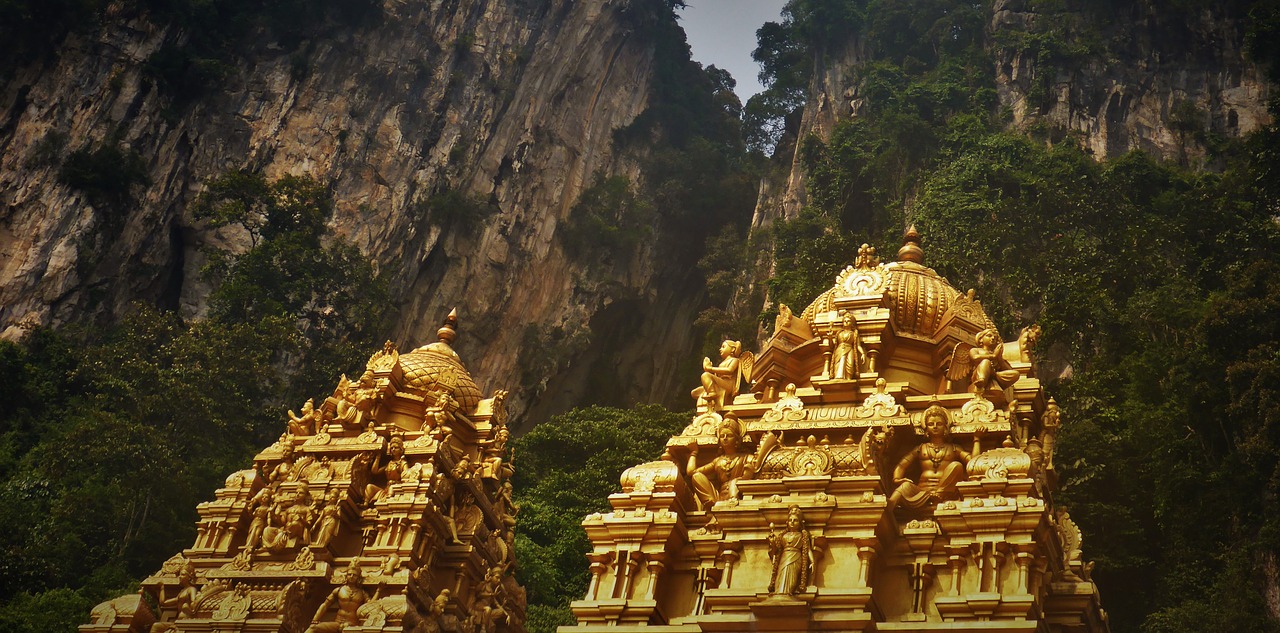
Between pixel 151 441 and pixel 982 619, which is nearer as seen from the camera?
pixel 982 619

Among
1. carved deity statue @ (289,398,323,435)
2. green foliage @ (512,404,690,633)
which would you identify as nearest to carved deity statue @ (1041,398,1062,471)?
carved deity statue @ (289,398,323,435)

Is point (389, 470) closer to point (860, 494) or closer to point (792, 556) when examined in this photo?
point (792, 556)

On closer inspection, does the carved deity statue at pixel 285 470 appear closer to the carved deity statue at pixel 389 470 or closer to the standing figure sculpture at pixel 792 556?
the carved deity statue at pixel 389 470

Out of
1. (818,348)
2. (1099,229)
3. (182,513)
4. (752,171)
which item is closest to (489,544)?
(818,348)

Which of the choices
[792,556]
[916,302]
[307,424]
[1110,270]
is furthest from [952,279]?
[792,556]

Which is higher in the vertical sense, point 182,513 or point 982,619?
point 182,513

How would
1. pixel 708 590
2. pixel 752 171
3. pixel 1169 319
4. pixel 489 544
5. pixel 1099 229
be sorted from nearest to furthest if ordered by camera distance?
1. pixel 708 590
2. pixel 489 544
3. pixel 1169 319
4. pixel 1099 229
5. pixel 752 171

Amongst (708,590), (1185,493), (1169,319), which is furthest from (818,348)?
(1169,319)

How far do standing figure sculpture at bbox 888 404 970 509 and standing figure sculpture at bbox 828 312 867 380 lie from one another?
1.00 m

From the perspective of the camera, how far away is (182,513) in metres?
28.7

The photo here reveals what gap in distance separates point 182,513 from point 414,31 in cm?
2168

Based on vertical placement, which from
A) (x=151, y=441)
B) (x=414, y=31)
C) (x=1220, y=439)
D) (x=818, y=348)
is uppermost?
(x=414, y=31)

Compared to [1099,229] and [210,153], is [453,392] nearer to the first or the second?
[1099,229]

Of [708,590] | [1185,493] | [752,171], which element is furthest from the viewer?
[752,171]
